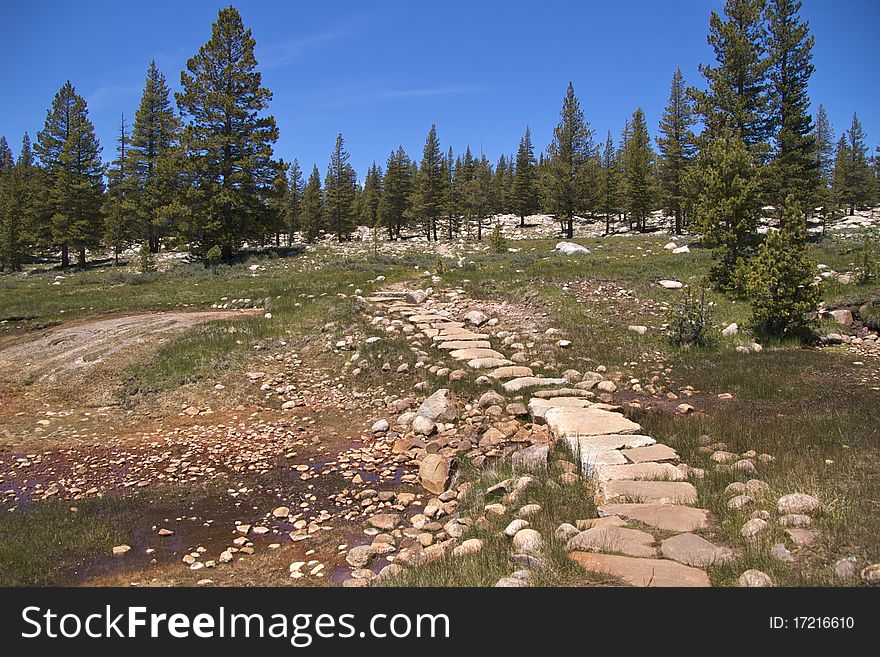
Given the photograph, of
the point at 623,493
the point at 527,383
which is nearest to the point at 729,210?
the point at 527,383

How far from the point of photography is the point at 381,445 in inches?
299

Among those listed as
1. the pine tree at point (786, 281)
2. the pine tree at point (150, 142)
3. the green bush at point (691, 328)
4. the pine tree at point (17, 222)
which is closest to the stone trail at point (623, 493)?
the green bush at point (691, 328)

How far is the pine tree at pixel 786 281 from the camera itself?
11.2 meters

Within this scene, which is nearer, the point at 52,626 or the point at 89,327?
the point at 52,626

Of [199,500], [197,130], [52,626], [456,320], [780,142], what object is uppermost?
[197,130]

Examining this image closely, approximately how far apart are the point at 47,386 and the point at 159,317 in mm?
4005

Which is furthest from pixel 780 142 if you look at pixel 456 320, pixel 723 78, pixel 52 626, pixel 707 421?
pixel 52 626

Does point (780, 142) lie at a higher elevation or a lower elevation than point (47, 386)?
higher

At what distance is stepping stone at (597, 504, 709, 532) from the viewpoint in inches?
168

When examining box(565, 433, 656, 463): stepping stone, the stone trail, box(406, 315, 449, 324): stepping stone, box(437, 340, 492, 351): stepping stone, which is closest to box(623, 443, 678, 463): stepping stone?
the stone trail

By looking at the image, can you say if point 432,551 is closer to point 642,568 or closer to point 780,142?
point 642,568

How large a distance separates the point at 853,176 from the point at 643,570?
289 feet

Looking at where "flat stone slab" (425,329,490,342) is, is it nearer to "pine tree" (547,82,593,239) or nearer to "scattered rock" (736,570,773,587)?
"scattered rock" (736,570,773,587)

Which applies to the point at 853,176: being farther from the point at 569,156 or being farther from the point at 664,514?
the point at 664,514
